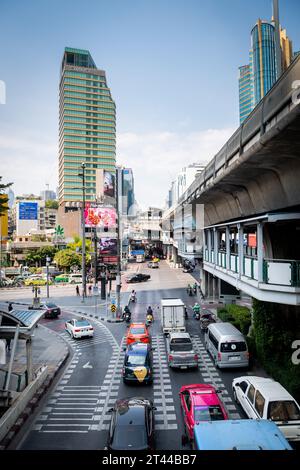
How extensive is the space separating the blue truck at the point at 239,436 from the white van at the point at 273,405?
2.23 meters

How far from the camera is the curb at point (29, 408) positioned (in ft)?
35.8

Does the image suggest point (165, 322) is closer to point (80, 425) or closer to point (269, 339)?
point (269, 339)

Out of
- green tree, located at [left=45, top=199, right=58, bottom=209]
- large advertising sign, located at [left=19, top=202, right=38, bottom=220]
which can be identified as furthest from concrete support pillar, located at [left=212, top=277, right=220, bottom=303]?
green tree, located at [left=45, top=199, right=58, bottom=209]

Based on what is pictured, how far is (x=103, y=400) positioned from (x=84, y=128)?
13084 centimetres

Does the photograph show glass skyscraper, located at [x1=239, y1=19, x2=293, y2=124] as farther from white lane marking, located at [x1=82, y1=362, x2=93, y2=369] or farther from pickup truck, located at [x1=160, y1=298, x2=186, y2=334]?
white lane marking, located at [x1=82, y1=362, x2=93, y2=369]

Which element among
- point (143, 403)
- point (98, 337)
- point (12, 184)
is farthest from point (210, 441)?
point (98, 337)

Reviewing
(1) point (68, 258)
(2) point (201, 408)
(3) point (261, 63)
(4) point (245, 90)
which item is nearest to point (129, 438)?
(2) point (201, 408)

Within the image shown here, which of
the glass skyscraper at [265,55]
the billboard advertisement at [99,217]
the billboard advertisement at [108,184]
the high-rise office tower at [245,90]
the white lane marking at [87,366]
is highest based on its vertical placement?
the high-rise office tower at [245,90]

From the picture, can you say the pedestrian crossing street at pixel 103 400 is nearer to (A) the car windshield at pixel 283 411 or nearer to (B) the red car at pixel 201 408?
(B) the red car at pixel 201 408

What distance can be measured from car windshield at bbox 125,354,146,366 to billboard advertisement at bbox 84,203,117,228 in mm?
39976

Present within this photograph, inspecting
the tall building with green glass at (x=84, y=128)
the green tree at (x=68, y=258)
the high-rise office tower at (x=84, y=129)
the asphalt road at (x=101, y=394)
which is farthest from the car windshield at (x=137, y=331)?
the tall building with green glass at (x=84, y=128)

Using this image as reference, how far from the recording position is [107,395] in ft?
47.7

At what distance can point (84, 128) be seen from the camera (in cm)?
13350

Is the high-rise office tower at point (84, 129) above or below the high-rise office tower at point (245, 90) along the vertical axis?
below
